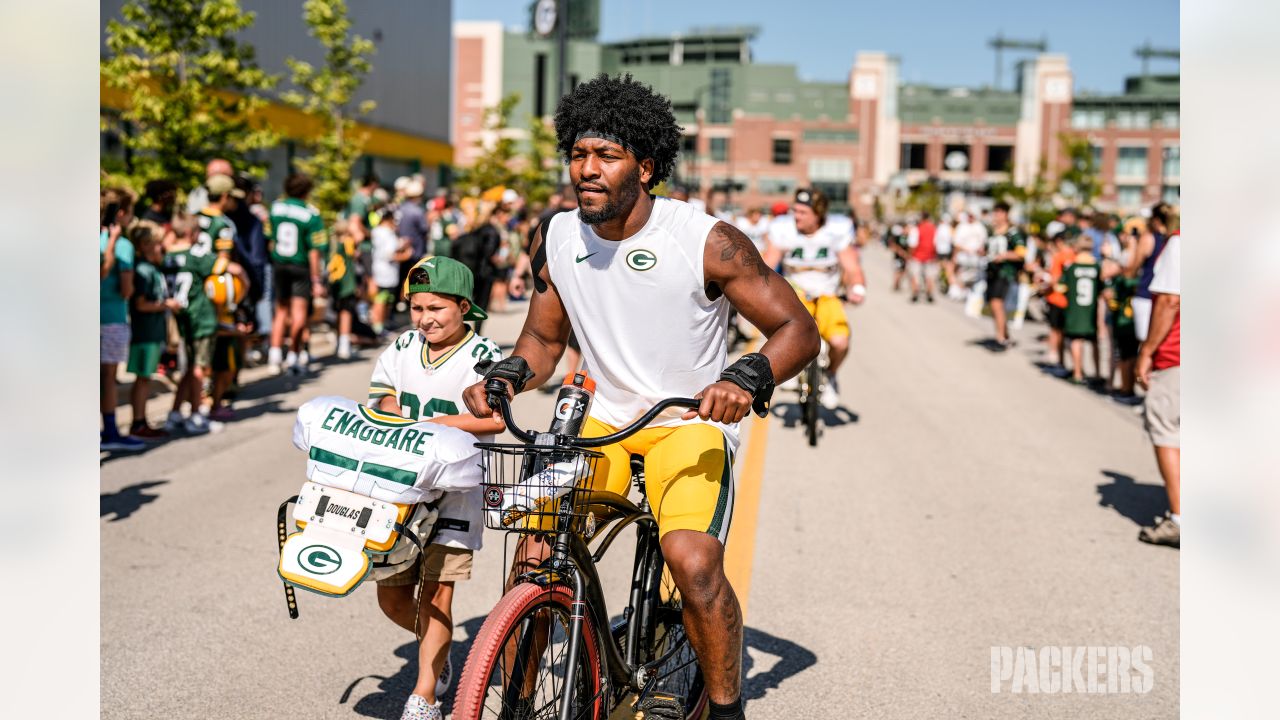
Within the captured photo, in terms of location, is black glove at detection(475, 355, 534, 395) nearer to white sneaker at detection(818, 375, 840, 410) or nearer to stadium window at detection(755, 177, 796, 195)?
white sneaker at detection(818, 375, 840, 410)

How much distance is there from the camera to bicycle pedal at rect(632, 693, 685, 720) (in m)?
4.06

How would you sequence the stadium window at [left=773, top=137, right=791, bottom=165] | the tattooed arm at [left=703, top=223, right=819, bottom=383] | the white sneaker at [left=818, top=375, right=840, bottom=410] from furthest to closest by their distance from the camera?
1. the stadium window at [left=773, top=137, right=791, bottom=165]
2. the white sneaker at [left=818, top=375, right=840, bottom=410]
3. the tattooed arm at [left=703, top=223, right=819, bottom=383]

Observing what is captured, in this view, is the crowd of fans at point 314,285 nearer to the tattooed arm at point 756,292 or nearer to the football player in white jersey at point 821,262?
the tattooed arm at point 756,292

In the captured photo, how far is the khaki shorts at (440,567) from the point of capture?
4289 mm

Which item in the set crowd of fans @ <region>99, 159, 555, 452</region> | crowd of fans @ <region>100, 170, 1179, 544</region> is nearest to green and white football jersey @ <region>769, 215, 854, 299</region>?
crowd of fans @ <region>100, 170, 1179, 544</region>

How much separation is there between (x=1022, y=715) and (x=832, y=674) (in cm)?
75

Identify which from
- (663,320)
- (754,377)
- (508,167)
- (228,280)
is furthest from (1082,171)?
(754,377)

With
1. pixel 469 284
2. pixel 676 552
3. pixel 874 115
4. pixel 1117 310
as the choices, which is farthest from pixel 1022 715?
pixel 874 115

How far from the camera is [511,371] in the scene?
380 cm

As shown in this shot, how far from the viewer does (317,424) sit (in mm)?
3777

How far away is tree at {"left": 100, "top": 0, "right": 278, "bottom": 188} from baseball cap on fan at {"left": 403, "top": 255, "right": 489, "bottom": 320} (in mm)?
12105

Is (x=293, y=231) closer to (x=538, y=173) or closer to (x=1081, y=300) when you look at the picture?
A: (x=1081, y=300)
